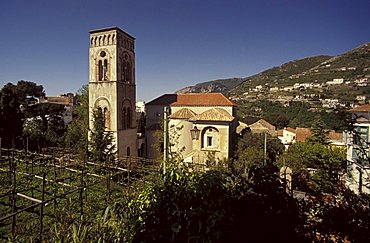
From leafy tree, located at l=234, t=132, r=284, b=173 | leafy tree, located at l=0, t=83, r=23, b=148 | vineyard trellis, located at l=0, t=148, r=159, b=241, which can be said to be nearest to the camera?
vineyard trellis, located at l=0, t=148, r=159, b=241

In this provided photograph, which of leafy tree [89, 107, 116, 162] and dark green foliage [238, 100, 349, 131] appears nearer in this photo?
leafy tree [89, 107, 116, 162]

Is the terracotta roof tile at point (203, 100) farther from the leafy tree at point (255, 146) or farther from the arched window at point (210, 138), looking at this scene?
the arched window at point (210, 138)

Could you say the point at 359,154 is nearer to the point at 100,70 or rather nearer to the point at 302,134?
the point at 100,70

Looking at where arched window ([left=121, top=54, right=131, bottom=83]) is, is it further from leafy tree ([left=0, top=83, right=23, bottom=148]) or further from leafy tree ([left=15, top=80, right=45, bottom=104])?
leafy tree ([left=15, top=80, right=45, bottom=104])

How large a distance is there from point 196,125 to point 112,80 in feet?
29.3

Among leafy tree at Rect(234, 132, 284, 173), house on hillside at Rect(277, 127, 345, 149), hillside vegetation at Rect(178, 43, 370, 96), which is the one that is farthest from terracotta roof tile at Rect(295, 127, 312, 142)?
hillside vegetation at Rect(178, 43, 370, 96)

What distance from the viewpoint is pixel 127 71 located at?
23.5m

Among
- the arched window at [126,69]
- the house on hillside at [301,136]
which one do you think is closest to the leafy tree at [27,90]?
the arched window at [126,69]

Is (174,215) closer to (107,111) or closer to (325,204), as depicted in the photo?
(325,204)

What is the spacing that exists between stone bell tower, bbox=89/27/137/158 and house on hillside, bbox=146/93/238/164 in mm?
3462

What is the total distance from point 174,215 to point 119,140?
774 inches

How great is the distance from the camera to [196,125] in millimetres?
19312

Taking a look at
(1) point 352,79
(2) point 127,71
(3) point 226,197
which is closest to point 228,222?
(3) point 226,197

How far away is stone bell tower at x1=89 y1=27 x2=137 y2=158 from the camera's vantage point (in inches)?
836
